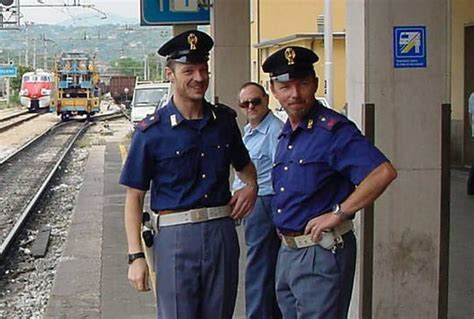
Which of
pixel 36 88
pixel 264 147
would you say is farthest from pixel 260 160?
pixel 36 88

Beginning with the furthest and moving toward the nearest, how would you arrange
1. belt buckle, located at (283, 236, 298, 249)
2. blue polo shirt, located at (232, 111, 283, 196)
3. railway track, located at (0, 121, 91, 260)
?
1. railway track, located at (0, 121, 91, 260)
2. blue polo shirt, located at (232, 111, 283, 196)
3. belt buckle, located at (283, 236, 298, 249)

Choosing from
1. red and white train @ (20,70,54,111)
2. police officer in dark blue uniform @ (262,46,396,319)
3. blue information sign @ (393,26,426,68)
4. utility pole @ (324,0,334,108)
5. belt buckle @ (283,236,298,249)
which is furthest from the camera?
red and white train @ (20,70,54,111)

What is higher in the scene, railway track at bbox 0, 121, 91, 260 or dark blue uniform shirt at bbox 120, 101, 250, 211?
dark blue uniform shirt at bbox 120, 101, 250, 211

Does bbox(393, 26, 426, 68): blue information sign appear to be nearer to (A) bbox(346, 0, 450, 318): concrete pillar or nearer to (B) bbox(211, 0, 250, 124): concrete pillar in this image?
(A) bbox(346, 0, 450, 318): concrete pillar

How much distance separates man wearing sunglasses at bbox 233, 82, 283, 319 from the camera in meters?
6.46

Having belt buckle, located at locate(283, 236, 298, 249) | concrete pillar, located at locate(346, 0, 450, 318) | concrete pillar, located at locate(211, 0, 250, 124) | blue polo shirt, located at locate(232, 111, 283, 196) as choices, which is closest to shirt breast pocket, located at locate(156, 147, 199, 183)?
belt buckle, located at locate(283, 236, 298, 249)

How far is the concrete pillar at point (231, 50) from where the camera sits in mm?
16047

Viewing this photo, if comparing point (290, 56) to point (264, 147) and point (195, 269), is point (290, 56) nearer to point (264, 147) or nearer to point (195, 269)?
point (195, 269)

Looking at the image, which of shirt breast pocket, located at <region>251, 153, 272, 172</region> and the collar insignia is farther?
shirt breast pocket, located at <region>251, 153, 272, 172</region>

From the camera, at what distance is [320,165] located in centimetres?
446

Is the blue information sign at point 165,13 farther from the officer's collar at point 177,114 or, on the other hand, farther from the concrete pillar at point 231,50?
the officer's collar at point 177,114

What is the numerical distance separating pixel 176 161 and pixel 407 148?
2429 millimetres

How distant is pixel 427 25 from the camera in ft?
21.2

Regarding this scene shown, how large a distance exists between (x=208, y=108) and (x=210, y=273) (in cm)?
83
